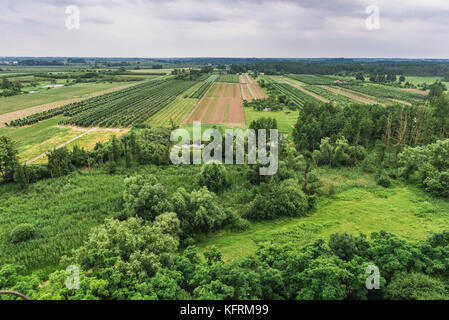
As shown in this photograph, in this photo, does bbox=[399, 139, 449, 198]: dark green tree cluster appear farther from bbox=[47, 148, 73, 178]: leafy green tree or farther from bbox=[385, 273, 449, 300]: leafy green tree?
bbox=[47, 148, 73, 178]: leafy green tree

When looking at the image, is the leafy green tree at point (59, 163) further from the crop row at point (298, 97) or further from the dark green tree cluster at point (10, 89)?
the dark green tree cluster at point (10, 89)

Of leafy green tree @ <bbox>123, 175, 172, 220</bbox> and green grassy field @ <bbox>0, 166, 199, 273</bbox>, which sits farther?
leafy green tree @ <bbox>123, 175, 172, 220</bbox>

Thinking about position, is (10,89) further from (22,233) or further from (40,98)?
(22,233)

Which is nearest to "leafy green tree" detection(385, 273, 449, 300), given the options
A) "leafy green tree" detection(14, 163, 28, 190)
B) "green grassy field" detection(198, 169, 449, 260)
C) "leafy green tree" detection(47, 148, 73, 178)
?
"green grassy field" detection(198, 169, 449, 260)

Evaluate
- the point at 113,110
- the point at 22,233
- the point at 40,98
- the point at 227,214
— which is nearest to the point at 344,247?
the point at 227,214

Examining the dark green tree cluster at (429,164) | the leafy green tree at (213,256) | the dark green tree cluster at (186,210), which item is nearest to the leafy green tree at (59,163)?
the dark green tree cluster at (186,210)

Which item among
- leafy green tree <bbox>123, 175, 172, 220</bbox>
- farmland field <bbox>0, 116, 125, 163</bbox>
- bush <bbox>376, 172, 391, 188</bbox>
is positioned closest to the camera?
leafy green tree <bbox>123, 175, 172, 220</bbox>

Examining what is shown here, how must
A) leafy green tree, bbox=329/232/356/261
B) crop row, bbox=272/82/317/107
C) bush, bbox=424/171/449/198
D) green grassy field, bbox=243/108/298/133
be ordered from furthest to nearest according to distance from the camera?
crop row, bbox=272/82/317/107, green grassy field, bbox=243/108/298/133, bush, bbox=424/171/449/198, leafy green tree, bbox=329/232/356/261

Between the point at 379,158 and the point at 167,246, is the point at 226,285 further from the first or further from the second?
the point at 379,158
